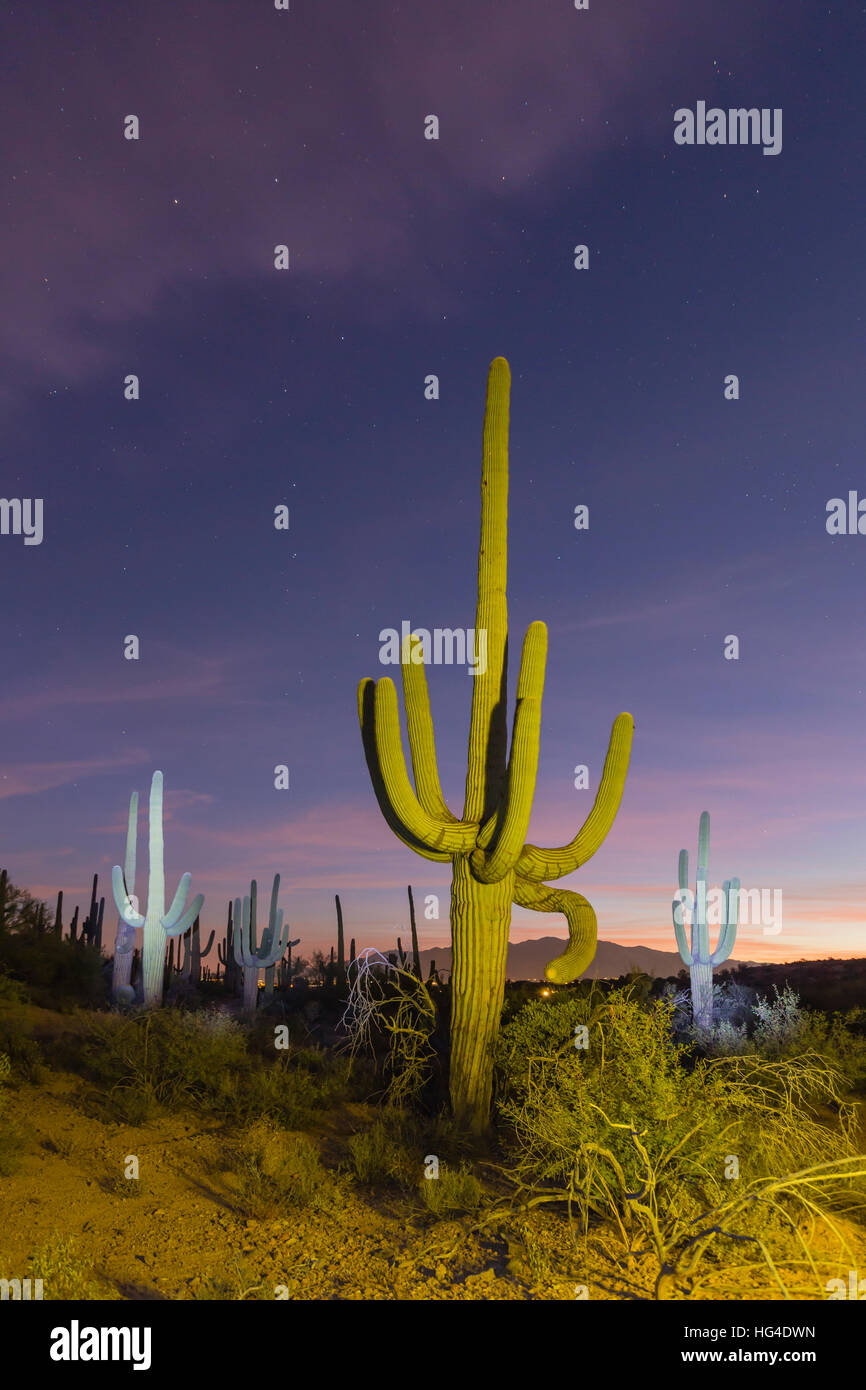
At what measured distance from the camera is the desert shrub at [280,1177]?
7.02m

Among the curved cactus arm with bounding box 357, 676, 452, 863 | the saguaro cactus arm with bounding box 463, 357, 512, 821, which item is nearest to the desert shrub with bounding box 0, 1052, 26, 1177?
the curved cactus arm with bounding box 357, 676, 452, 863

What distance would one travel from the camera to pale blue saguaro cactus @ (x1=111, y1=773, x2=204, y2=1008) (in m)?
18.5

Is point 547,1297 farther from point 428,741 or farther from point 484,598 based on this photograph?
point 484,598

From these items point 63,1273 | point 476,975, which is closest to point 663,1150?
point 476,975

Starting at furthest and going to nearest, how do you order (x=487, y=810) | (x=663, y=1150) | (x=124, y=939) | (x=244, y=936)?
(x=244, y=936) → (x=124, y=939) → (x=487, y=810) → (x=663, y=1150)

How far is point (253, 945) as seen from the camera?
23.0 m

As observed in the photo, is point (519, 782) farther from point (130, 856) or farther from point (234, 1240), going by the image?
point (130, 856)

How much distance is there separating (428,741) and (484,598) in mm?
1898

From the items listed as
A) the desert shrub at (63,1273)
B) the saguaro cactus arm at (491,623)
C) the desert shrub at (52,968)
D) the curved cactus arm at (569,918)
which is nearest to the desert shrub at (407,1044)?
the curved cactus arm at (569,918)

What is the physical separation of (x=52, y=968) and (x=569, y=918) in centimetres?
1460

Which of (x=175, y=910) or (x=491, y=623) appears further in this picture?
(x=175, y=910)

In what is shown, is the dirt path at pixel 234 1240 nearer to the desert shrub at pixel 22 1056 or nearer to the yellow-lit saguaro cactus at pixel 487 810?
the desert shrub at pixel 22 1056

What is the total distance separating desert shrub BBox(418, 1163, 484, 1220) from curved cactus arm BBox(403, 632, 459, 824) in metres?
3.70
